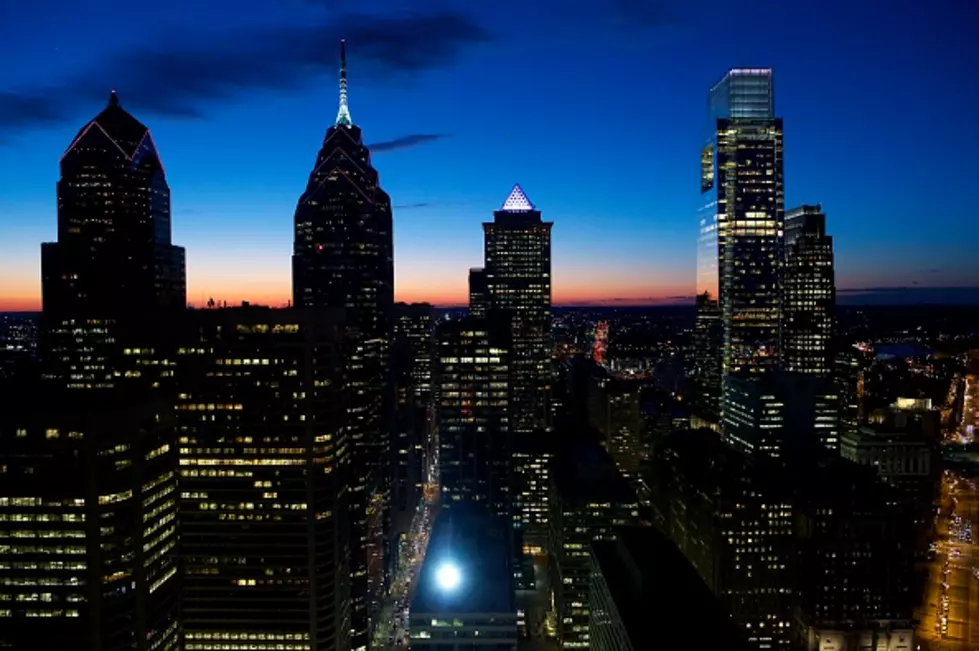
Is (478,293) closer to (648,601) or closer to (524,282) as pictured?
(524,282)

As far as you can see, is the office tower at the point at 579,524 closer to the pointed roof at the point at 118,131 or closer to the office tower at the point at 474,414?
the office tower at the point at 474,414

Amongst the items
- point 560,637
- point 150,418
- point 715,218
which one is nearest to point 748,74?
point 715,218

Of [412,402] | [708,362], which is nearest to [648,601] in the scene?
[412,402]

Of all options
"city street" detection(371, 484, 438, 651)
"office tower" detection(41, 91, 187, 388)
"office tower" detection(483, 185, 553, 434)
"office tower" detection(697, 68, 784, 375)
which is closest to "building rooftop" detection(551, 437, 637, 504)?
"city street" detection(371, 484, 438, 651)

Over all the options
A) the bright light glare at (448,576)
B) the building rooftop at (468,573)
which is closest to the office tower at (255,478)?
the building rooftop at (468,573)

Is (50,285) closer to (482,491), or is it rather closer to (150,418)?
(482,491)
